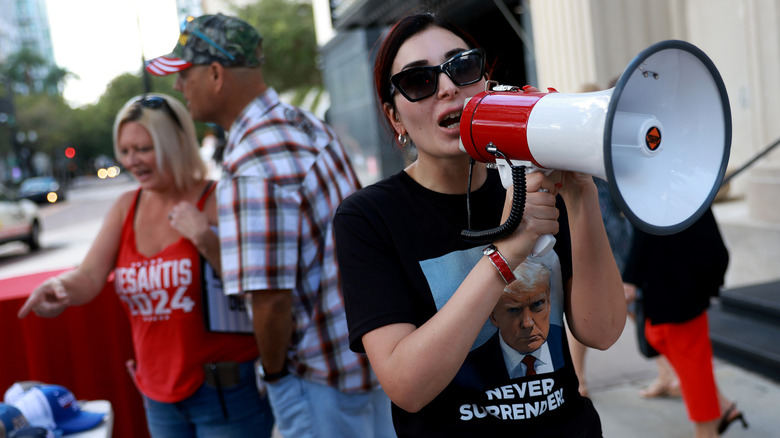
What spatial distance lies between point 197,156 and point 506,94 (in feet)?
6.26

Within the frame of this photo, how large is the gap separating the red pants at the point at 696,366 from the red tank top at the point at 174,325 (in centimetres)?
209

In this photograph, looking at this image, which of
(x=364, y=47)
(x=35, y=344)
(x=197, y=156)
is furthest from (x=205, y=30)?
(x=364, y=47)

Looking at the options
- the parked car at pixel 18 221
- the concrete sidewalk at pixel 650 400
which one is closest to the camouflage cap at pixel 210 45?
the concrete sidewalk at pixel 650 400

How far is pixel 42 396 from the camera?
2.45 meters

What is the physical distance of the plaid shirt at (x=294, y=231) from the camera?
7.20 ft

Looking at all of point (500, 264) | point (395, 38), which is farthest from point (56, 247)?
point (500, 264)

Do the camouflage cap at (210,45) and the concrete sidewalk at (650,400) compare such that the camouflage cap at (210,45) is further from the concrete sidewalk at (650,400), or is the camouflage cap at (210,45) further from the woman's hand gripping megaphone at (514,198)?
the concrete sidewalk at (650,400)

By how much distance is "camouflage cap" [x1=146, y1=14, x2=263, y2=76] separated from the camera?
2465 mm

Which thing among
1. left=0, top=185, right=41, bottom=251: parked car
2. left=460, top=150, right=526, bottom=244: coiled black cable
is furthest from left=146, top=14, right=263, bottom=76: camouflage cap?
left=0, top=185, right=41, bottom=251: parked car

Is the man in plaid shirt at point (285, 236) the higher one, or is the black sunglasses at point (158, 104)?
the black sunglasses at point (158, 104)

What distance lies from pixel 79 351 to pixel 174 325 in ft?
4.36

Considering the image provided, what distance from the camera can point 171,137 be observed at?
2.87 metres

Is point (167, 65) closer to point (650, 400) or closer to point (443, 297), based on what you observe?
point (443, 297)

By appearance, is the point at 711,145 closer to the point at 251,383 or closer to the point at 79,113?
the point at 251,383
